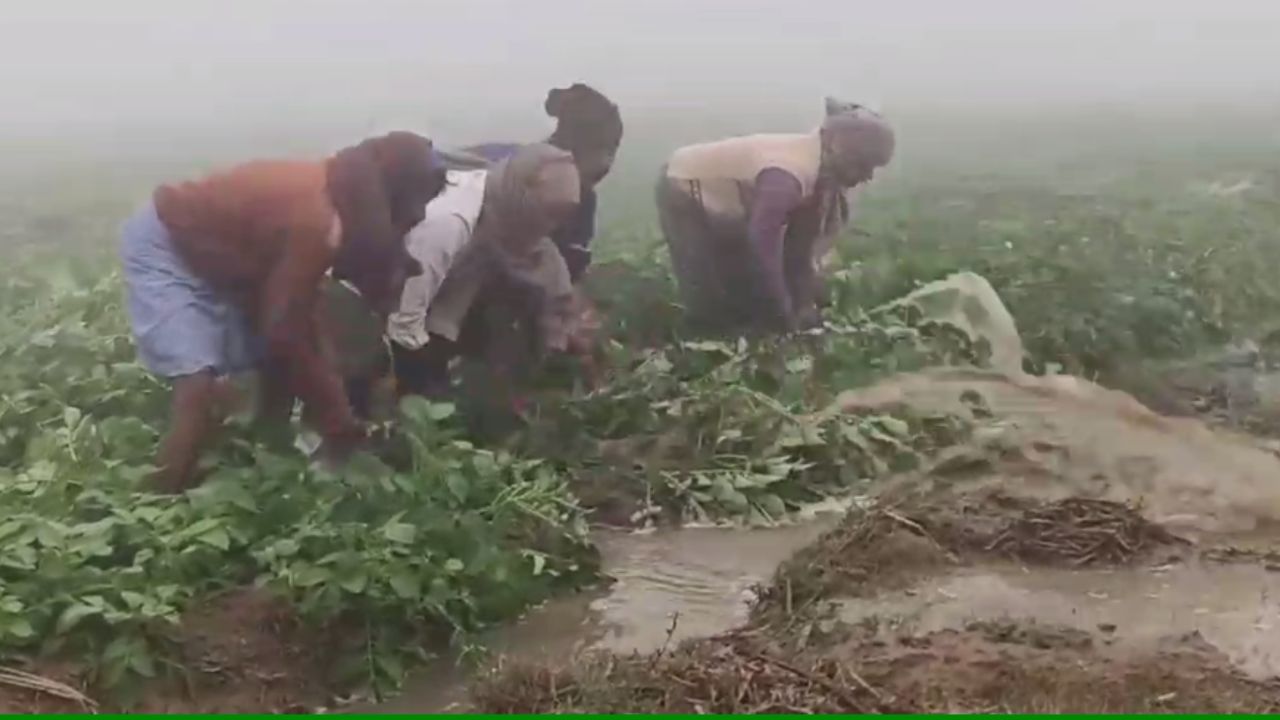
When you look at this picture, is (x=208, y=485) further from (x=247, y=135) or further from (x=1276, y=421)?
(x=1276, y=421)

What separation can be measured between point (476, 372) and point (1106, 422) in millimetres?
1652

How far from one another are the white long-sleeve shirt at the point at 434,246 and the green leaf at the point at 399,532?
608 millimetres

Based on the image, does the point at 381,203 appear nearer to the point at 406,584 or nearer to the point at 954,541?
the point at 406,584

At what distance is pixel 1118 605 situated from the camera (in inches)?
143

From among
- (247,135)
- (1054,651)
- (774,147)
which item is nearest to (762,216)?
(774,147)

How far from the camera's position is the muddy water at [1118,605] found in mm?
3451

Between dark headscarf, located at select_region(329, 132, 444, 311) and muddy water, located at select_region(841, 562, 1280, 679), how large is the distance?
4.03 feet

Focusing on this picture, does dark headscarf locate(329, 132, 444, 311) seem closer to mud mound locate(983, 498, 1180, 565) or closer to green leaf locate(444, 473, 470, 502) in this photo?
green leaf locate(444, 473, 470, 502)

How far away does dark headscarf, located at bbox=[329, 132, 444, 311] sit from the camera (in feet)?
12.0

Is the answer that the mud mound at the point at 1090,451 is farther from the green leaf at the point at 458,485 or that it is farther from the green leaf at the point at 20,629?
the green leaf at the point at 20,629

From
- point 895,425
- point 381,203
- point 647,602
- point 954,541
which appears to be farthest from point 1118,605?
point 381,203

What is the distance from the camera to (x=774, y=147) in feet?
15.0

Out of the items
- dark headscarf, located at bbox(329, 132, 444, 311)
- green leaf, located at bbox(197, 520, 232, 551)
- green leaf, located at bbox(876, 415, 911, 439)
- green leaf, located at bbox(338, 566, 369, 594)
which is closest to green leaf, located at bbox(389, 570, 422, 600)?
green leaf, located at bbox(338, 566, 369, 594)

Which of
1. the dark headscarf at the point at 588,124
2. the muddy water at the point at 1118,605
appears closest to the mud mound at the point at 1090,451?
the muddy water at the point at 1118,605
